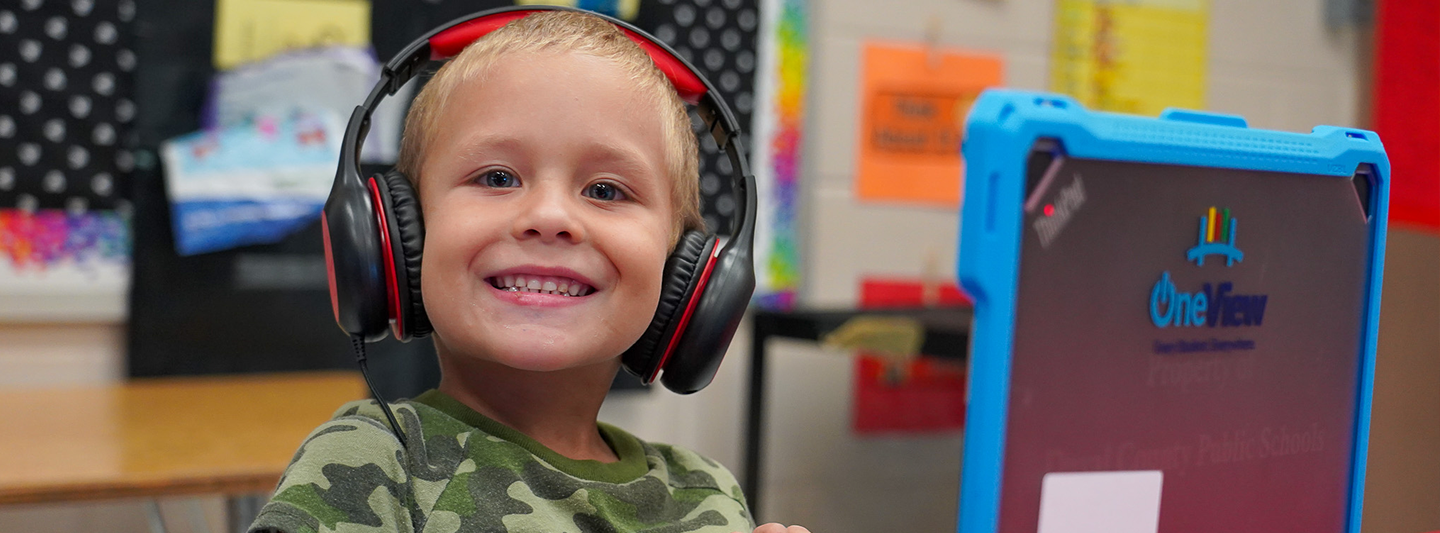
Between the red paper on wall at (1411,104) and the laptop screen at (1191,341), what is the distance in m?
0.09

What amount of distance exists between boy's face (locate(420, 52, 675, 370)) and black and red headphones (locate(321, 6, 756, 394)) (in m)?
0.02

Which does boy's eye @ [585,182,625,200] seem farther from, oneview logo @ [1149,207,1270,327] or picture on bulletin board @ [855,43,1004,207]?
picture on bulletin board @ [855,43,1004,207]

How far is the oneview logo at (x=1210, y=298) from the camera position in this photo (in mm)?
476

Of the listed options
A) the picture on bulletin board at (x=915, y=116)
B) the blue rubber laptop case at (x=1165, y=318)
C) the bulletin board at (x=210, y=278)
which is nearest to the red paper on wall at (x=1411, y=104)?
the blue rubber laptop case at (x=1165, y=318)

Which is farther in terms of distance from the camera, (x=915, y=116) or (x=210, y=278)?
(x=915, y=116)

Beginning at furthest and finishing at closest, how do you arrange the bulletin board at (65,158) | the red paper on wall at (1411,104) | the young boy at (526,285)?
the bulletin board at (65,158), the red paper on wall at (1411,104), the young boy at (526,285)

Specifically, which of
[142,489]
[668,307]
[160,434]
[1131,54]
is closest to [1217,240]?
[668,307]

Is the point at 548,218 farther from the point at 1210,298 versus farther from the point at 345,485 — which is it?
the point at 1210,298

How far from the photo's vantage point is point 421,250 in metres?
0.61

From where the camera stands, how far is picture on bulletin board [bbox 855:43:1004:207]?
1956 millimetres

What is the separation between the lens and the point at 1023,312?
0.44 m

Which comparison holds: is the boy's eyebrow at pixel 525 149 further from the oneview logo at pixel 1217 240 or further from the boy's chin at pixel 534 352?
the oneview logo at pixel 1217 240

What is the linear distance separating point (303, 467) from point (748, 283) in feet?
0.90

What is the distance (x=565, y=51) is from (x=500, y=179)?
0.09m
